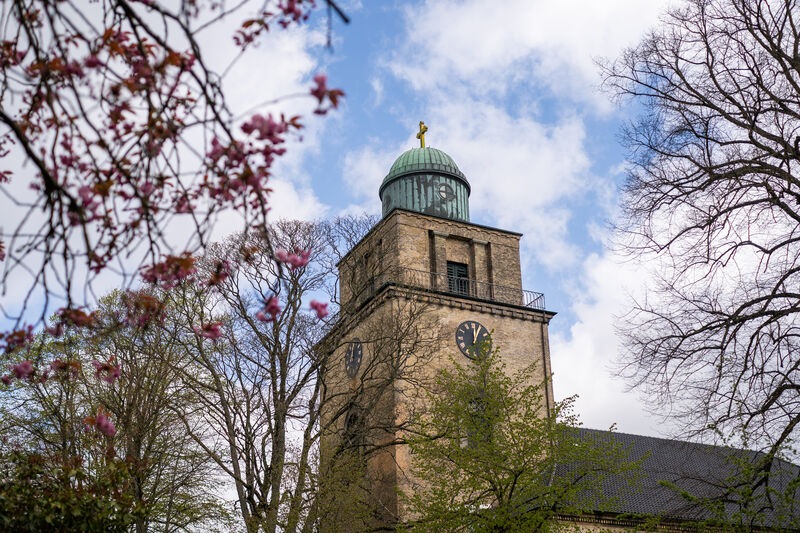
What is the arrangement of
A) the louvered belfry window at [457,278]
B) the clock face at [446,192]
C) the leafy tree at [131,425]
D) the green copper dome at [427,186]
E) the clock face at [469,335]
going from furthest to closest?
the clock face at [446,192] → the green copper dome at [427,186] → the louvered belfry window at [457,278] → the clock face at [469,335] → the leafy tree at [131,425]

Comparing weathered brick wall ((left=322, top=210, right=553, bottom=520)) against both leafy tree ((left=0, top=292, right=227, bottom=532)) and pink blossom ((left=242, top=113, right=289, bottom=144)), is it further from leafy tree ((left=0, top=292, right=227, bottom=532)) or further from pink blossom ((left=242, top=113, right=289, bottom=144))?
pink blossom ((left=242, top=113, right=289, bottom=144))

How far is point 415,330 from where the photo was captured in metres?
25.0

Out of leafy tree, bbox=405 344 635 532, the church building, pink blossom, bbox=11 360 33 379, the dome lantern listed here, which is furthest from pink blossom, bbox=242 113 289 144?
the dome lantern

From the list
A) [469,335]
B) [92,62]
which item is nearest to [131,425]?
[469,335]

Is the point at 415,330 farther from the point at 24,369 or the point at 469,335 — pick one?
the point at 24,369

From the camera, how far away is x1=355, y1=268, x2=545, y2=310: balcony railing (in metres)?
30.7

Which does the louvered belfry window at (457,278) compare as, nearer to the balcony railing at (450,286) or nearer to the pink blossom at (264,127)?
the balcony railing at (450,286)

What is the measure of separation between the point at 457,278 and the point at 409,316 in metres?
6.91

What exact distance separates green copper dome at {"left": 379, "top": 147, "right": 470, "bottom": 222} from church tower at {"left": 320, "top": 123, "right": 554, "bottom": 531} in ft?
0.15

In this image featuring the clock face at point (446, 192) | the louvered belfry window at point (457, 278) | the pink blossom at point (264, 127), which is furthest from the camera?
the clock face at point (446, 192)

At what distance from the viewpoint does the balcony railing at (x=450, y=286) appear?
30.7 meters

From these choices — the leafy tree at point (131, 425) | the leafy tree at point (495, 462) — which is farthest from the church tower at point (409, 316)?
the leafy tree at point (131, 425)

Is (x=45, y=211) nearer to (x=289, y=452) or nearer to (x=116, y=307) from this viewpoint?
(x=289, y=452)

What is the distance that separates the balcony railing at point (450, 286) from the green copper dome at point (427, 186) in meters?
2.90
